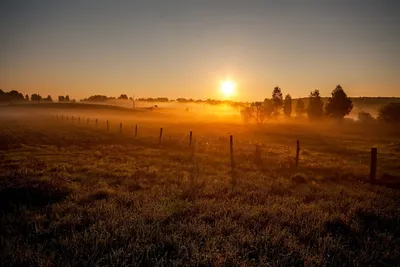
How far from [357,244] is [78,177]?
10.5 metres

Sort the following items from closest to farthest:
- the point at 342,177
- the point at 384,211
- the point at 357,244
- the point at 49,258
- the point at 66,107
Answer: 1. the point at 49,258
2. the point at 357,244
3. the point at 384,211
4. the point at 342,177
5. the point at 66,107

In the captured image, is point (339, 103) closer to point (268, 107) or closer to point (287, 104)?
point (268, 107)

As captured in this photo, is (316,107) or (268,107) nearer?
(316,107)

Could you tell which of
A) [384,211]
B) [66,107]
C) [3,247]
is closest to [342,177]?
[384,211]

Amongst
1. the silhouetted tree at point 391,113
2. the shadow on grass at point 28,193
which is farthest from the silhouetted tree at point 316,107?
the shadow on grass at point 28,193

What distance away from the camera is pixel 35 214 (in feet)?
20.6

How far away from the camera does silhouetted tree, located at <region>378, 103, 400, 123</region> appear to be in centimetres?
7825

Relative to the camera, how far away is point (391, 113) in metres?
79.6

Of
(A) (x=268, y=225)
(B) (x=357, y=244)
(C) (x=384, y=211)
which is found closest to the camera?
(B) (x=357, y=244)

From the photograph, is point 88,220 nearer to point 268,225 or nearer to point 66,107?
point 268,225

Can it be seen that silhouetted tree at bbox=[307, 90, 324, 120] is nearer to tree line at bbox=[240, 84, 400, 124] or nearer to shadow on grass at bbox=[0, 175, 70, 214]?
tree line at bbox=[240, 84, 400, 124]

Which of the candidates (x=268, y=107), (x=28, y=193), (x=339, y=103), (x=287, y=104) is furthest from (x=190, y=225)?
(x=287, y=104)

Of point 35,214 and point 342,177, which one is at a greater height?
point 35,214

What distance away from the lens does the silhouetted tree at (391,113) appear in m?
78.2
